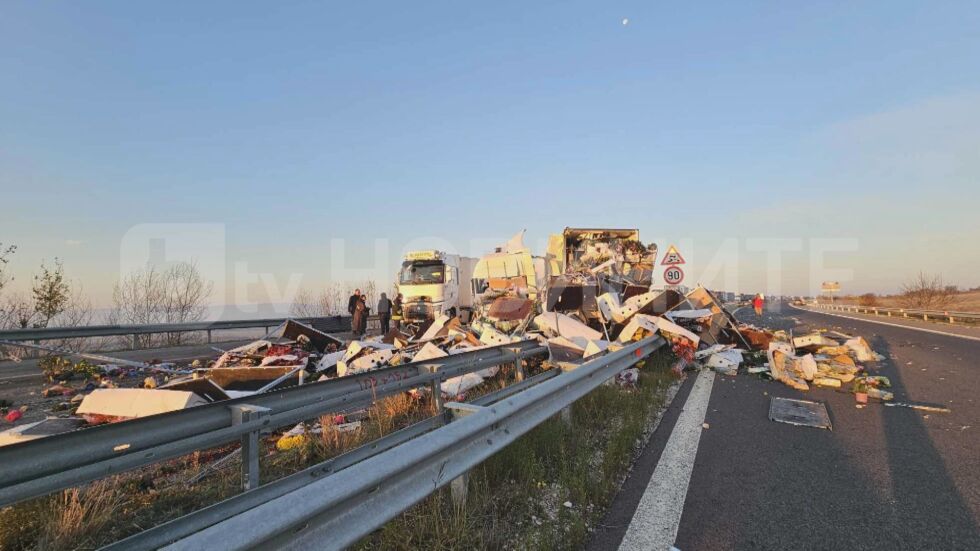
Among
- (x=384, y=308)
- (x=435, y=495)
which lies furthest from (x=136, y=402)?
(x=384, y=308)

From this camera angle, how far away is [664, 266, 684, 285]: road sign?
1256 centimetres

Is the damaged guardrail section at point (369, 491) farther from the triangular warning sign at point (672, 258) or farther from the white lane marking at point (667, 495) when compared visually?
the triangular warning sign at point (672, 258)

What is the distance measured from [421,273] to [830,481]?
639 inches

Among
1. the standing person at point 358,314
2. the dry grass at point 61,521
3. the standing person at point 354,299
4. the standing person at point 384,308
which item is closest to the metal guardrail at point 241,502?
the dry grass at point 61,521

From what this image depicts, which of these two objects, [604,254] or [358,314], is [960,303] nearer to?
[604,254]

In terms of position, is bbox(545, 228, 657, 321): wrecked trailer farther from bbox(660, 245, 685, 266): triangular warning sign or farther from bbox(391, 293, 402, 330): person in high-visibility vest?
bbox(391, 293, 402, 330): person in high-visibility vest

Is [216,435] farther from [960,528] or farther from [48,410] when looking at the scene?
[48,410]

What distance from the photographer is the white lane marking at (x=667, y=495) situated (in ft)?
8.25

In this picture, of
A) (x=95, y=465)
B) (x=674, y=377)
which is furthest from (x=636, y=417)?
(x=95, y=465)

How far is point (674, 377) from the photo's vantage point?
732 centimetres

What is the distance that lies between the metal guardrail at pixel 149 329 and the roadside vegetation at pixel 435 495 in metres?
9.89

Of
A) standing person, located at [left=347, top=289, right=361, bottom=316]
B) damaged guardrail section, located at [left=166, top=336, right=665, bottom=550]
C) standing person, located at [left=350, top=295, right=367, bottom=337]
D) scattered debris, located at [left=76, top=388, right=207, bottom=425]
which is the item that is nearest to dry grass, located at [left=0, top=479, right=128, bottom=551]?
scattered debris, located at [left=76, top=388, right=207, bottom=425]

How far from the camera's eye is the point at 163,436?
259cm

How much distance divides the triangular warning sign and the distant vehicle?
839cm
